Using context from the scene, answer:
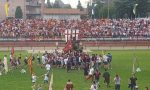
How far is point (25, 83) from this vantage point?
35.3 m

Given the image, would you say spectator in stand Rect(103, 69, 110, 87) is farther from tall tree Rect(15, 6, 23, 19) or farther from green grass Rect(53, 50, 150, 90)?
tall tree Rect(15, 6, 23, 19)

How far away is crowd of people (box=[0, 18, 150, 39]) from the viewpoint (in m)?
72.6

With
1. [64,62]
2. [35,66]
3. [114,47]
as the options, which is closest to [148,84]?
[64,62]

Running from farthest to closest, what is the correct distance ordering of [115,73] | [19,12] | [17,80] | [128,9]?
[19,12]
[128,9]
[115,73]
[17,80]

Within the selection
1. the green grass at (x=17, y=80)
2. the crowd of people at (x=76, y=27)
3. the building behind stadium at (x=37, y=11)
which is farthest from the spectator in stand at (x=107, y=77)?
the building behind stadium at (x=37, y=11)

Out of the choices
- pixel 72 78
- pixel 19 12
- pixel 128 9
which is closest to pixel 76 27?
pixel 128 9

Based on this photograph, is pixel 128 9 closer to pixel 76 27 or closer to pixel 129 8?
pixel 129 8

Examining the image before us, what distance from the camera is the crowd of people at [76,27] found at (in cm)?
Result: 7262

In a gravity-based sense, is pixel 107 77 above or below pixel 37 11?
below

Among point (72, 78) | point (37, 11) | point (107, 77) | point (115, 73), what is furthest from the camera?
point (37, 11)

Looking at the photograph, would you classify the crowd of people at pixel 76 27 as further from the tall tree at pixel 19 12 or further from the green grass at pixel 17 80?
the tall tree at pixel 19 12

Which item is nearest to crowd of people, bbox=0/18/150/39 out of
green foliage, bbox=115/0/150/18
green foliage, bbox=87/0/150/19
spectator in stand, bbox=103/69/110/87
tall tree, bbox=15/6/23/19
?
green foliage, bbox=115/0/150/18

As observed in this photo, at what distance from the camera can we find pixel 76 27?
76.4m

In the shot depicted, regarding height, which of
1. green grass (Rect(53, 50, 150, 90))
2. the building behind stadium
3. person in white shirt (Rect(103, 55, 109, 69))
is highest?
the building behind stadium
